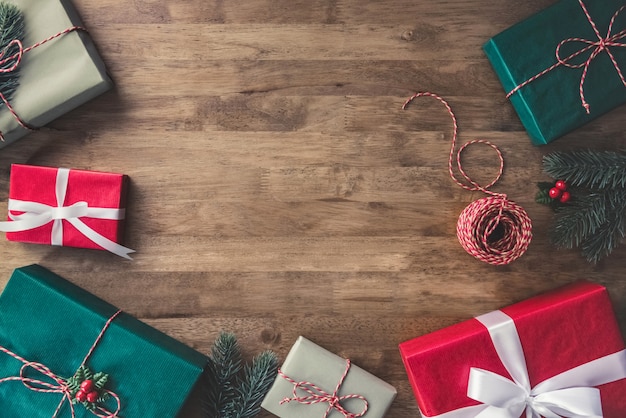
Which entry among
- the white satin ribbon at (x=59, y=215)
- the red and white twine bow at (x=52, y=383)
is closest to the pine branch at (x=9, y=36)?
the white satin ribbon at (x=59, y=215)

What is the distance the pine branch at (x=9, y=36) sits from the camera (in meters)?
1.44

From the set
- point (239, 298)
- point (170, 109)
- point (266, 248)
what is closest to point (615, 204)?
point (266, 248)

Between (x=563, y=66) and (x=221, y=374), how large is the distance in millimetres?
1340

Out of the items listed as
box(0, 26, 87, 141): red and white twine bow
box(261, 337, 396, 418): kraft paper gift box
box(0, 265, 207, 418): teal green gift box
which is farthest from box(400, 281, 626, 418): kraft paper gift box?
box(0, 26, 87, 141): red and white twine bow

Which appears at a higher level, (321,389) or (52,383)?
(52,383)

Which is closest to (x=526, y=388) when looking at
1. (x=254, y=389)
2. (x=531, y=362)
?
(x=531, y=362)

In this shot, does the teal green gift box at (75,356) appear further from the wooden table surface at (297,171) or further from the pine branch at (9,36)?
the pine branch at (9,36)

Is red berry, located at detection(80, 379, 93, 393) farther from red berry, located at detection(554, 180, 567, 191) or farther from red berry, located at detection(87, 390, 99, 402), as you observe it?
red berry, located at detection(554, 180, 567, 191)

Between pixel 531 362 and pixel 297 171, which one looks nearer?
pixel 531 362

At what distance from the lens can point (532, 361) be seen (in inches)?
54.4

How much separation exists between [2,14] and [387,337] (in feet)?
4.85

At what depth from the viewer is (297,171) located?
61.5 inches

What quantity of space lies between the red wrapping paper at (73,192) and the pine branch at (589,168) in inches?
51.2

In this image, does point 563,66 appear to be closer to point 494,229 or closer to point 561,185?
point 561,185
